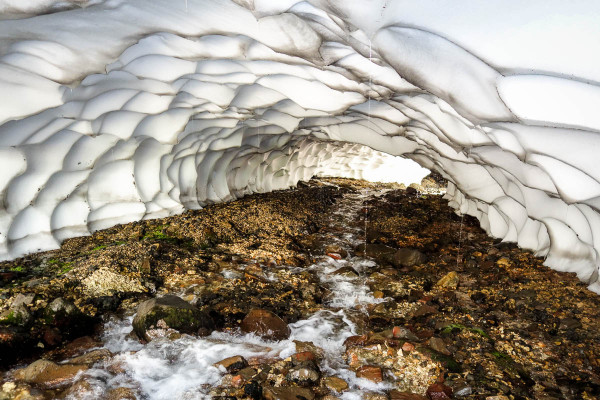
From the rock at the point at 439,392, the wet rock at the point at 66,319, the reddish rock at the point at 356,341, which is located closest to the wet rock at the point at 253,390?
the reddish rock at the point at 356,341

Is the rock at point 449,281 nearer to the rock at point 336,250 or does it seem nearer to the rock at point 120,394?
the rock at point 336,250

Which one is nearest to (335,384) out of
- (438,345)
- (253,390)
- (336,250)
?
(253,390)

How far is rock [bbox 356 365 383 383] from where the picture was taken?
11.6 ft

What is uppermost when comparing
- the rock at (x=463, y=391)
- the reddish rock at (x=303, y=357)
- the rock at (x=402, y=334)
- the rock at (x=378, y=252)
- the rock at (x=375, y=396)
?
the rock at (x=463, y=391)

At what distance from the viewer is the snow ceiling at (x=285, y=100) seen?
9.71 ft

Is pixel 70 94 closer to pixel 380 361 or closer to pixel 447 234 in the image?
pixel 380 361

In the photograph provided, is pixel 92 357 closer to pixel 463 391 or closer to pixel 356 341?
pixel 356 341

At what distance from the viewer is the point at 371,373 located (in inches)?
140

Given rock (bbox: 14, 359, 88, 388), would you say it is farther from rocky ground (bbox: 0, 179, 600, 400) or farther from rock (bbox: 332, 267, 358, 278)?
rock (bbox: 332, 267, 358, 278)

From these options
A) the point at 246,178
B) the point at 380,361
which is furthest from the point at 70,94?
the point at 246,178

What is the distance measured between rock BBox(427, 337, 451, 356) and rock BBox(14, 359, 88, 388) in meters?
3.24

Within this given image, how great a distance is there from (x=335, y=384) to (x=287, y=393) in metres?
0.44

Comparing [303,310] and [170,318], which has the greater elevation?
[170,318]

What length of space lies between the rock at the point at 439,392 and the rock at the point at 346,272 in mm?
2592
